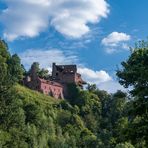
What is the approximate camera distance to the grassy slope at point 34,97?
501ft

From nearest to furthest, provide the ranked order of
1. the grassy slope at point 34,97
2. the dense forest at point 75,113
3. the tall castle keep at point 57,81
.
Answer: the dense forest at point 75,113 → the grassy slope at point 34,97 → the tall castle keep at point 57,81

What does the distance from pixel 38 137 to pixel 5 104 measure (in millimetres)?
31633

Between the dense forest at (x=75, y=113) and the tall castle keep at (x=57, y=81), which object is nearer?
the dense forest at (x=75, y=113)

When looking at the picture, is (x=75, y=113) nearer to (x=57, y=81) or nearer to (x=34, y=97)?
(x=34, y=97)

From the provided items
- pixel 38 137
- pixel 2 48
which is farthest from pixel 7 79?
pixel 2 48

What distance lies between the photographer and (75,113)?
164 meters

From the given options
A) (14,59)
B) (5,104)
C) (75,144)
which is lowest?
(75,144)

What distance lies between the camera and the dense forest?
3222 centimetres

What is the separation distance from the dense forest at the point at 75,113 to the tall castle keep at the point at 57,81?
326 centimetres

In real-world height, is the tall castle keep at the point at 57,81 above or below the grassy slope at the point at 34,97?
above

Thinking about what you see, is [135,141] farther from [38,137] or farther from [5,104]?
[38,137]

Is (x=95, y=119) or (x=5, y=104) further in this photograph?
(x=95, y=119)

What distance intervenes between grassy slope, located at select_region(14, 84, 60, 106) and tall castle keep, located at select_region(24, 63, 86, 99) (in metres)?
4.68

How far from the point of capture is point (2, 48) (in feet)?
428
